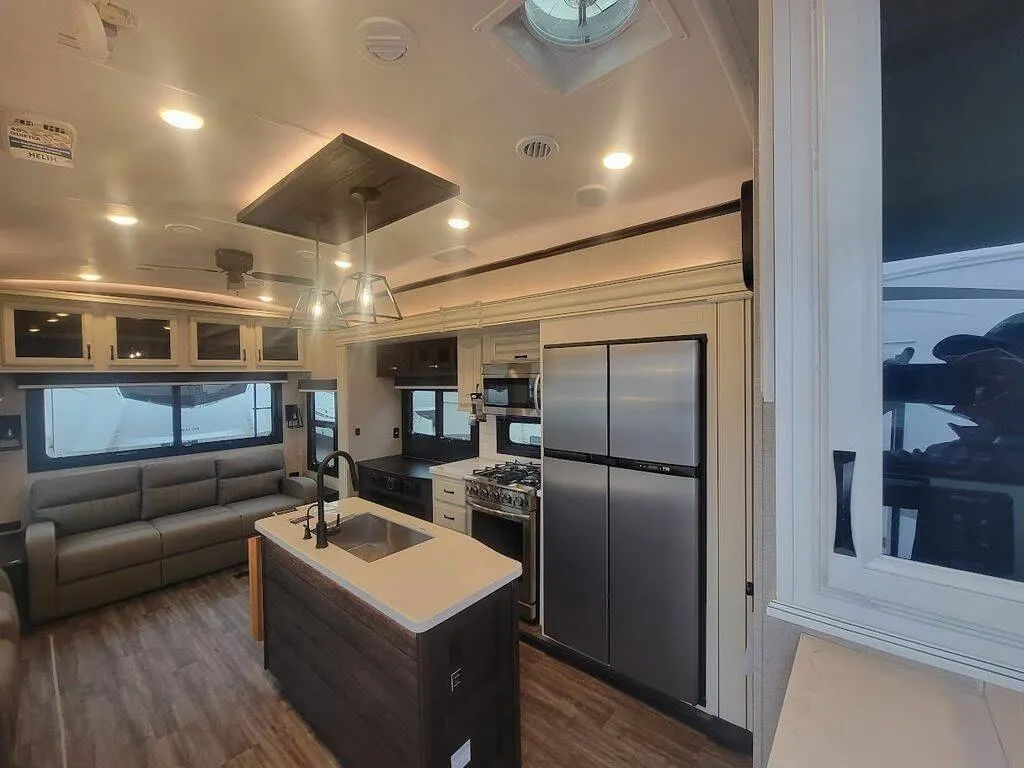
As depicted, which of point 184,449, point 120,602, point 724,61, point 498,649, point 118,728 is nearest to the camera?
point 724,61

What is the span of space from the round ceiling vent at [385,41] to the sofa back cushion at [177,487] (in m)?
4.52

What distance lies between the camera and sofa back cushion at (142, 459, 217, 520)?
3939 mm

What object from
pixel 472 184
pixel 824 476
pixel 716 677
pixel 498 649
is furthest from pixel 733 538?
pixel 472 184

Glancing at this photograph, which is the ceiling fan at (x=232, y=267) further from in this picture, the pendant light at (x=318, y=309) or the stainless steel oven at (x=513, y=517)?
the stainless steel oven at (x=513, y=517)

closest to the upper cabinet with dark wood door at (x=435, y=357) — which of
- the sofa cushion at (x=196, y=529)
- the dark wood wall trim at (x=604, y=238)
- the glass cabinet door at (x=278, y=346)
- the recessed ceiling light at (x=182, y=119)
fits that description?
the dark wood wall trim at (x=604, y=238)

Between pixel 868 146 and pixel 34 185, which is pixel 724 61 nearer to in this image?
pixel 868 146

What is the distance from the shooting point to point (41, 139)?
132 cm

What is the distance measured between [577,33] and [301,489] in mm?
4696

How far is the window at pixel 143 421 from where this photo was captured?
3.83 meters

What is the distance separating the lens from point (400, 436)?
4.93 m

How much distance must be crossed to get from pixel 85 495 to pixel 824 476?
5.20 m

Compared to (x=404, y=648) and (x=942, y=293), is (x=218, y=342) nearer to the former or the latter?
(x=404, y=648)

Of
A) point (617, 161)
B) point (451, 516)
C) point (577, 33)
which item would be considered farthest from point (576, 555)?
point (577, 33)

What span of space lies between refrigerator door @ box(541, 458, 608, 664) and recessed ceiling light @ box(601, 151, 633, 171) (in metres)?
1.48
